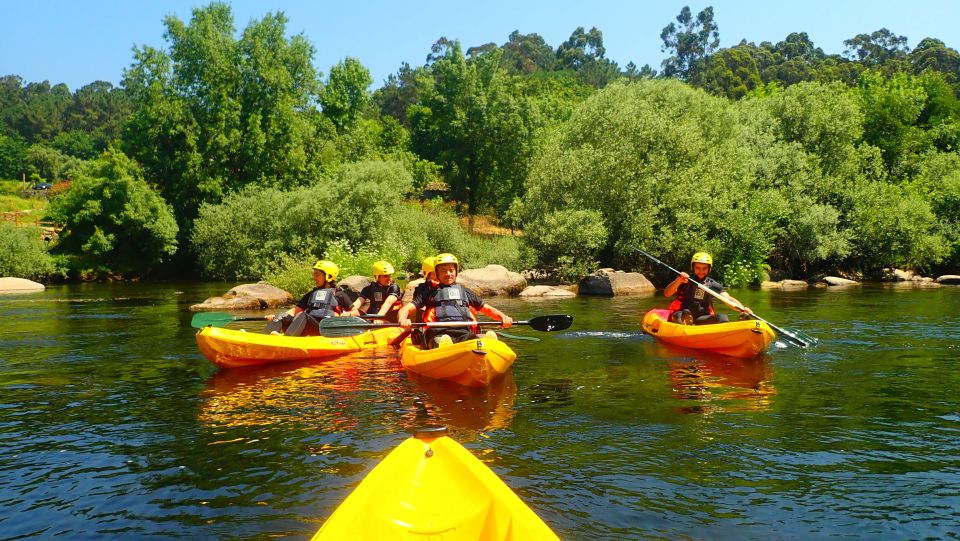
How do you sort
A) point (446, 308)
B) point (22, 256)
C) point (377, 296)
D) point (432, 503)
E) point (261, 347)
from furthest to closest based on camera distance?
point (22, 256) < point (377, 296) < point (261, 347) < point (446, 308) < point (432, 503)

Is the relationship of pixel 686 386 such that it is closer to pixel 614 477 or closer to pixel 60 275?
pixel 614 477

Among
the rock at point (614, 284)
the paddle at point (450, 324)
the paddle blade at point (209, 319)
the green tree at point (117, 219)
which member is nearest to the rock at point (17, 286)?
the green tree at point (117, 219)

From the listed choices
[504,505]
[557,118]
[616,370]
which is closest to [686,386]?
[616,370]

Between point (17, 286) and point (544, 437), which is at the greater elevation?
point (17, 286)

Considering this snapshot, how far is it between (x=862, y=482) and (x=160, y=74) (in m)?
34.6

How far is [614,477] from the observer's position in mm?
5715

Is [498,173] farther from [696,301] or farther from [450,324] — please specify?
[450,324]

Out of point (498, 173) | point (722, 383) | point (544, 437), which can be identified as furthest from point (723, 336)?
point (498, 173)

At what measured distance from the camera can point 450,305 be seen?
945 centimetres

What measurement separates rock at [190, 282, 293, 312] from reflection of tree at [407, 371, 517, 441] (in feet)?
34.5

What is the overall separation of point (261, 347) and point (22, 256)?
2550 centimetres

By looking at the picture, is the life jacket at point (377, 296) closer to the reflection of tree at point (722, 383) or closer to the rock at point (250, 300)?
the reflection of tree at point (722, 383)

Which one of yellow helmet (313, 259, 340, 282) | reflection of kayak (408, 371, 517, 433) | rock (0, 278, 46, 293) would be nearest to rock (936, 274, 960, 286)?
reflection of kayak (408, 371, 517, 433)

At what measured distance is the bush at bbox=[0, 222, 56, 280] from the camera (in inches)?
1199
